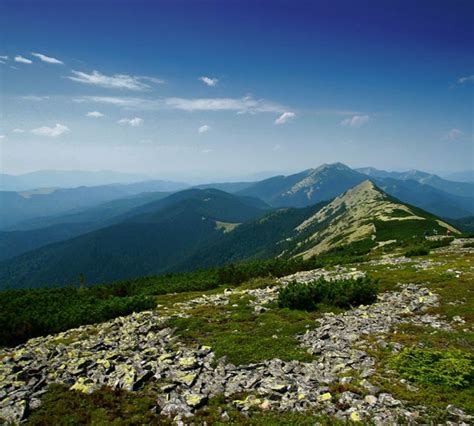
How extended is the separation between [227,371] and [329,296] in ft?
45.4

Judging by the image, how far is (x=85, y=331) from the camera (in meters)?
26.0

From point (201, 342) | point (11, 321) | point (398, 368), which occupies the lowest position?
point (11, 321)

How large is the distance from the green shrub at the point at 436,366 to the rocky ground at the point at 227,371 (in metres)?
1.04

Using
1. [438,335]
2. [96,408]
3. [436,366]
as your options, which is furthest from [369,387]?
[96,408]

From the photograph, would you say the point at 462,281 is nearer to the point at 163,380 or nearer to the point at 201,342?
the point at 201,342

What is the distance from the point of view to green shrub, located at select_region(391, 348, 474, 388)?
1365 cm

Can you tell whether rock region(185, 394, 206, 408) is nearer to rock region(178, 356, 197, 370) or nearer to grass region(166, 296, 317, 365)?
rock region(178, 356, 197, 370)

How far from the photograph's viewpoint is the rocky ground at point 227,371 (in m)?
13.1

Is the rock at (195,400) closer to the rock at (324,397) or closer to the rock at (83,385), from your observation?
the rock at (324,397)

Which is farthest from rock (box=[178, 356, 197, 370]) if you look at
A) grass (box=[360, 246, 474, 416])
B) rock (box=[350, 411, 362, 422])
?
grass (box=[360, 246, 474, 416])

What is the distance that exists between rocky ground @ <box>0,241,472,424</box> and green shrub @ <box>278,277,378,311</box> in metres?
1.77

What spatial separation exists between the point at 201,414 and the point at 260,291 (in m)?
21.7

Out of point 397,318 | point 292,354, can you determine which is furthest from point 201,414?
point 397,318

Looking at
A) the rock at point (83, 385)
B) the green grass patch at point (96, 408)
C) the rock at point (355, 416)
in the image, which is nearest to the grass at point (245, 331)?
the rock at point (355, 416)
